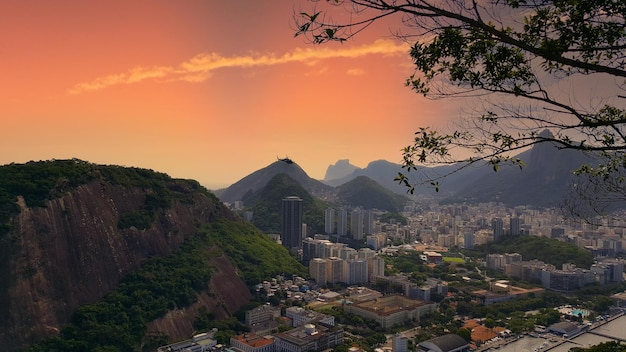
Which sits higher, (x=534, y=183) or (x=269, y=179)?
(x=269, y=179)

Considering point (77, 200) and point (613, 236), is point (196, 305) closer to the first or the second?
point (77, 200)

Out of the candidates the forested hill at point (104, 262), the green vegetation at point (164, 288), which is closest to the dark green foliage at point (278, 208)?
the green vegetation at point (164, 288)

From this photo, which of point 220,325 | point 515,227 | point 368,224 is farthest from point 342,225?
point 220,325

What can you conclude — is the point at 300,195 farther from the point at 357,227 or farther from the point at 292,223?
the point at 292,223

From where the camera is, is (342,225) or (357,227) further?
(342,225)

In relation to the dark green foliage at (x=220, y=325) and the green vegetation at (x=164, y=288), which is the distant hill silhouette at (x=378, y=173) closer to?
the green vegetation at (x=164, y=288)

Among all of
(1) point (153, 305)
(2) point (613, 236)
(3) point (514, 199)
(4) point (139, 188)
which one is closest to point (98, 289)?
(1) point (153, 305)
